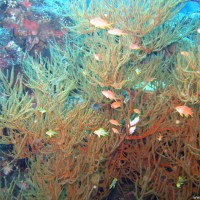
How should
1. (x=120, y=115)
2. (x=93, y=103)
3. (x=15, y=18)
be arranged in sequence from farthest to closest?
1. (x=15, y=18)
2. (x=93, y=103)
3. (x=120, y=115)

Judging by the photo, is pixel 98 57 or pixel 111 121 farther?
pixel 111 121

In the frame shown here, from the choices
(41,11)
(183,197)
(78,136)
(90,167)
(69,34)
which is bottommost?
(183,197)

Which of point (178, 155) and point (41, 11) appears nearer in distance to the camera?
point (178, 155)

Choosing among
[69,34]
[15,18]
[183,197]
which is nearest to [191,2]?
[69,34]

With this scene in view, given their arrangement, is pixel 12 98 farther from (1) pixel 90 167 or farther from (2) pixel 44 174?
(1) pixel 90 167

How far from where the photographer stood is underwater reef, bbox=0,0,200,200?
145 inches

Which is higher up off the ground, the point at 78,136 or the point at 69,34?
the point at 69,34

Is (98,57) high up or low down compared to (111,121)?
up

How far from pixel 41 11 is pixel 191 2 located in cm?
787

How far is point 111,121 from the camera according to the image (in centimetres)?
392

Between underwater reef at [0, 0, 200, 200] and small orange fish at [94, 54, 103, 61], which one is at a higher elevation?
small orange fish at [94, 54, 103, 61]

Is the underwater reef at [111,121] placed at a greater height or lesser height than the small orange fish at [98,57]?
lesser

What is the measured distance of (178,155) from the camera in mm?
4043

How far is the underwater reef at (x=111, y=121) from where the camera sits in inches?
145
